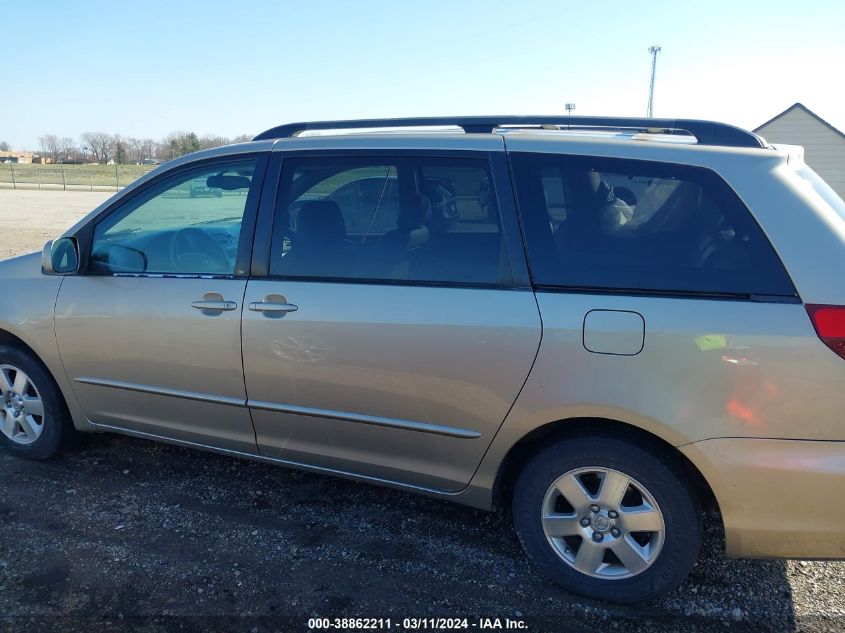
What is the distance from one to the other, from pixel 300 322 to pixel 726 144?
1.91 m

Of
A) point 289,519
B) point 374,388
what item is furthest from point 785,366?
point 289,519

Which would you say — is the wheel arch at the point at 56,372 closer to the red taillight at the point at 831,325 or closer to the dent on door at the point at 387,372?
the dent on door at the point at 387,372

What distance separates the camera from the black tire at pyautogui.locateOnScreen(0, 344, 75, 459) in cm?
356

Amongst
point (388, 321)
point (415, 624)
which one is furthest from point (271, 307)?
point (415, 624)

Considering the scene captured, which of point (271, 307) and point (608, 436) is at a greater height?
point (271, 307)

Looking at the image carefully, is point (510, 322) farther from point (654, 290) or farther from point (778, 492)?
point (778, 492)

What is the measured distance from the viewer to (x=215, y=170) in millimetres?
3188

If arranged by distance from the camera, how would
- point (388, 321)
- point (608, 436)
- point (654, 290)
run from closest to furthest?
point (654, 290), point (608, 436), point (388, 321)

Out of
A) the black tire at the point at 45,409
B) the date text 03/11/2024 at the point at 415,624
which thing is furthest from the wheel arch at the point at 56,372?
the date text 03/11/2024 at the point at 415,624

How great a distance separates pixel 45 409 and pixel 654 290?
334cm

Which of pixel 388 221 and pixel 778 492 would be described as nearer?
pixel 778 492

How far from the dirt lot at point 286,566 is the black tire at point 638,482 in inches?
3.8

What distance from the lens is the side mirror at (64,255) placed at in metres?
3.31

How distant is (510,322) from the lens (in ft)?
8.13
